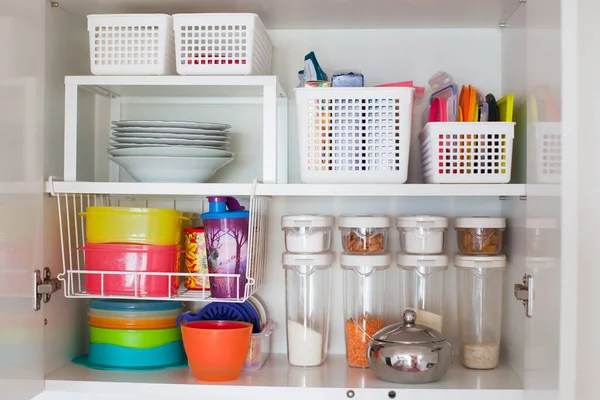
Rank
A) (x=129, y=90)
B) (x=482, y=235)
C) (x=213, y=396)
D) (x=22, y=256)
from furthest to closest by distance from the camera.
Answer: (x=129, y=90) < (x=482, y=235) < (x=213, y=396) < (x=22, y=256)

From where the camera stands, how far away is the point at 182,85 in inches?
58.6

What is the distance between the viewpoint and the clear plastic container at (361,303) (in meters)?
1.56

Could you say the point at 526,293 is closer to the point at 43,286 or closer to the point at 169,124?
the point at 169,124

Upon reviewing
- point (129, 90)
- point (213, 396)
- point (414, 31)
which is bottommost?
point (213, 396)

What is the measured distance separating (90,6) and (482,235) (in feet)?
3.21

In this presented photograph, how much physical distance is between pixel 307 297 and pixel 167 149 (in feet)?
1.46

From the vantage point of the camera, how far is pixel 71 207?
5.16ft

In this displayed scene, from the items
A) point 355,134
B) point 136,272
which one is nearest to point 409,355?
point 355,134

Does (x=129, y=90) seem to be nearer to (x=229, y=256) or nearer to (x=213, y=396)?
(x=229, y=256)

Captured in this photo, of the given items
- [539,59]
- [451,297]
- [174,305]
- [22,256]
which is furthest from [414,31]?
[22,256]

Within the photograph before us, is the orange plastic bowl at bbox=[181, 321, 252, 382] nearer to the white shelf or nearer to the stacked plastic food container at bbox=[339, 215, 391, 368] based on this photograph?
the stacked plastic food container at bbox=[339, 215, 391, 368]

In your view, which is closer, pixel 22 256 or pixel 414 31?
pixel 22 256

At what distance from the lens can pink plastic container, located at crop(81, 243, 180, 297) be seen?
1423mm

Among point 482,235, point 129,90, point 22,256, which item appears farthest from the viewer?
point 129,90
